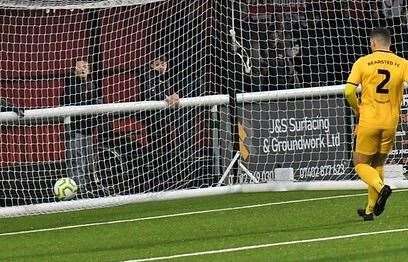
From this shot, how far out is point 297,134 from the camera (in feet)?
58.5

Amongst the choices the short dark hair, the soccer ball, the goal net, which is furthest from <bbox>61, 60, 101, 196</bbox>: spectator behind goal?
the short dark hair

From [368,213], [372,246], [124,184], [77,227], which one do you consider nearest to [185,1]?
[124,184]

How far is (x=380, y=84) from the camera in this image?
1316cm

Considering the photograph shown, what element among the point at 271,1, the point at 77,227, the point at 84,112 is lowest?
the point at 77,227

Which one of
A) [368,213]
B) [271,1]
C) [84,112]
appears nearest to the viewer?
[368,213]

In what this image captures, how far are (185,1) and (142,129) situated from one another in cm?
199

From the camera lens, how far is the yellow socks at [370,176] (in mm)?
13062

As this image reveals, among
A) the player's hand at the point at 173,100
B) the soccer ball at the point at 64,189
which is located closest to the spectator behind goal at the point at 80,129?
the soccer ball at the point at 64,189

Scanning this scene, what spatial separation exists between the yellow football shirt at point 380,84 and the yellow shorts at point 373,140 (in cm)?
7

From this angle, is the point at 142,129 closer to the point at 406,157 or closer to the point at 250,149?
the point at 250,149

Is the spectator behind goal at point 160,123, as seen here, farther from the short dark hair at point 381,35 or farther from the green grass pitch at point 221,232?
the short dark hair at point 381,35

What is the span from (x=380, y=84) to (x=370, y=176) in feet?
2.96

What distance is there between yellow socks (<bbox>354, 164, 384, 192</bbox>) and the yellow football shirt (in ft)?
1.38

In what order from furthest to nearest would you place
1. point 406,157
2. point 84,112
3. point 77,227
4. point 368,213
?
point 406,157 → point 84,112 → point 77,227 → point 368,213
